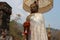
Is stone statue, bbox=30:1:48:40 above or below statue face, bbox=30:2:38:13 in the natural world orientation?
below

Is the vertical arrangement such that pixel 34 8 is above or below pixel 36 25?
above

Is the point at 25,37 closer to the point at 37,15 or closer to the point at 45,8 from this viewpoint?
the point at 37,15

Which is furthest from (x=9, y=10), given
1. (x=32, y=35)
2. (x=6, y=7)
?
(x=32, y=35)

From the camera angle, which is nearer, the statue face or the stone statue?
the stone statue

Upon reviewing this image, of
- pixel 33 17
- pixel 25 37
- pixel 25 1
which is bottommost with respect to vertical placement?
pixel 25 37

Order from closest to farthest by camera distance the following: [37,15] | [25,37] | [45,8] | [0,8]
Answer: [25,37]
[37,15]
[45,8]
[0,8]

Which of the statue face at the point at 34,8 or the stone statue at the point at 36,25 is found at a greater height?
the statue face at the point at 34,8

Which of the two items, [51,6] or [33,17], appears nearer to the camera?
[33,17]

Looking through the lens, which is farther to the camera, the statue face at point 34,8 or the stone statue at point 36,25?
the statue face at point 34,8

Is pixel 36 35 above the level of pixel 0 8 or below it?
below

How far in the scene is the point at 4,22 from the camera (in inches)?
554

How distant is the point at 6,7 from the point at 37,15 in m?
9.54

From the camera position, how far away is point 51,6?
5.37 metres

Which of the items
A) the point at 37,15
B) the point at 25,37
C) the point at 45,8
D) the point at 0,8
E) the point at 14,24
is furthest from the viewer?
the point at 14,24
